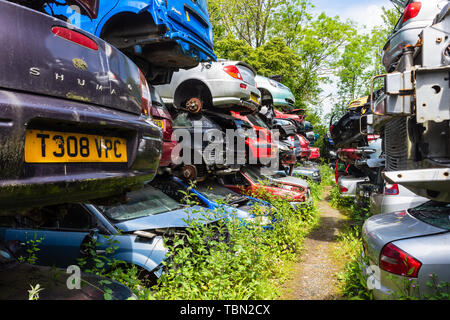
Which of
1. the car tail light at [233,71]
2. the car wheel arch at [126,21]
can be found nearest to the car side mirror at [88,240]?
the car wheel arch at [126,21]

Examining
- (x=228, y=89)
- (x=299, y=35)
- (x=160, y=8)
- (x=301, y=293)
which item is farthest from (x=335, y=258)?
(x=299, y=35)

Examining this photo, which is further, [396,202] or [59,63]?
[396,202]

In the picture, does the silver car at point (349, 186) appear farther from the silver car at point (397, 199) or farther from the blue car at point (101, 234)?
the blue car at point (101, 234)

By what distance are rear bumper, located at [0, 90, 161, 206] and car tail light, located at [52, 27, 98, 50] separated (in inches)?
14.8

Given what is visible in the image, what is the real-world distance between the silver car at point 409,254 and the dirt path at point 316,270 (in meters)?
1.18

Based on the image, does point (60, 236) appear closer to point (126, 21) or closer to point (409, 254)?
point (409, 254)

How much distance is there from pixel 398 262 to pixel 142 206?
2674mm

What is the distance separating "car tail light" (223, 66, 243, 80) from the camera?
6.43 m

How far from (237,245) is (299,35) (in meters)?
22.4

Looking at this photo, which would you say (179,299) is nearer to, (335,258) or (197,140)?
(335,258)

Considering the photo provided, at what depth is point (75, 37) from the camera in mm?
1865

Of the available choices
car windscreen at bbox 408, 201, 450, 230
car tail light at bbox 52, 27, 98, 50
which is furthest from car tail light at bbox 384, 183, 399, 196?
car tail light at bbox 52, 27, 98, 50

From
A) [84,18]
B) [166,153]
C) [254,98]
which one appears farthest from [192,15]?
[254,98]

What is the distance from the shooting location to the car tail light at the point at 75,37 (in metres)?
1.76
